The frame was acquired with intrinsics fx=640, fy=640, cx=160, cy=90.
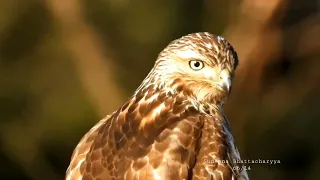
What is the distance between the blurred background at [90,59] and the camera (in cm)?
339

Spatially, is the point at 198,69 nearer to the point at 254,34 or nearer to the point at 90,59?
the point at 254,34

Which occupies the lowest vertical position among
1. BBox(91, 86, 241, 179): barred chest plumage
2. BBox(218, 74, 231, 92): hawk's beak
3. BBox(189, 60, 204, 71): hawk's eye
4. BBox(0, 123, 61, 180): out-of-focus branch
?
BBox(0, 123, 61, 180): out-of-focus branch

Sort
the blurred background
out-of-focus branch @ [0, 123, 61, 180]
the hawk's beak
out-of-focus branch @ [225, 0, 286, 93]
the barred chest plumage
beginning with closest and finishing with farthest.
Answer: the barred chest plumage → the hawk's beak → out-of-focus branch @ [225, 0, 286, 93] → the blurred background → out-of-focus branch @ [0, 123, 61, 180]

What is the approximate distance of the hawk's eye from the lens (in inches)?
67.6

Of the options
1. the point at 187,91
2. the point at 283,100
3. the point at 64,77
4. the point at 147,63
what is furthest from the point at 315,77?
→ the point at 187,91

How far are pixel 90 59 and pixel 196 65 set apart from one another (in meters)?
1.75

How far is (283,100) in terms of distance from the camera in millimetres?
3842

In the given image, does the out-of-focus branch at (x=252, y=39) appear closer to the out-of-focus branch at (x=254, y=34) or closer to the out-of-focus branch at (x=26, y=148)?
the out-of-focus branch at (x=254, y=34)

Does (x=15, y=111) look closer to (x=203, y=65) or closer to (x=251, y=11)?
(x=251, y=11)

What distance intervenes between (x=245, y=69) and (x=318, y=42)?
2.10 ft

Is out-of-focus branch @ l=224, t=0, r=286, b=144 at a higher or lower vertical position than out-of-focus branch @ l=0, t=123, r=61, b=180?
higher

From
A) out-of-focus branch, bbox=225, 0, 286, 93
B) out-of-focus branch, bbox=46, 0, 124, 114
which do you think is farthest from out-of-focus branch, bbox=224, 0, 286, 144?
out-of-focus branch, bbox=46, 0, 124, 114

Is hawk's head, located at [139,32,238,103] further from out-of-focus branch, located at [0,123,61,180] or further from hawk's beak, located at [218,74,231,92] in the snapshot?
out-of-focus branch, located at [0,123,61,180]

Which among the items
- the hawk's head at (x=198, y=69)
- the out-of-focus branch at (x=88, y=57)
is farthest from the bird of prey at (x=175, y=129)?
the out-of-focus branch at (x=88, y=57)
